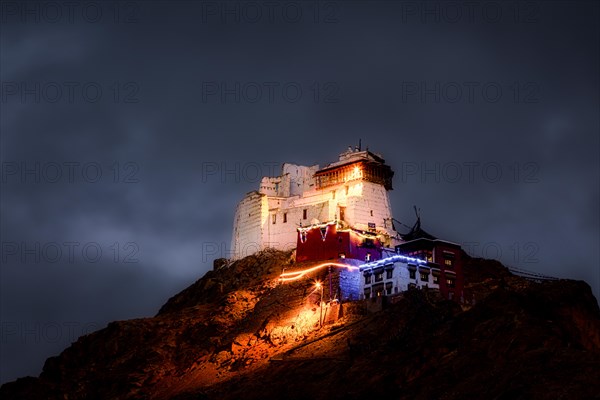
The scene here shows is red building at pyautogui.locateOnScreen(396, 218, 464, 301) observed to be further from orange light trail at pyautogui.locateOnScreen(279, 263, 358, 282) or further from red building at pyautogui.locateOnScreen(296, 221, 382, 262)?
orange light trail at pyautogui.locateOnScreen(279, 263, 358, 282)

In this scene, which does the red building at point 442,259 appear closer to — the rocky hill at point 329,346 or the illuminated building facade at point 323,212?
the rocky hill at point 329,346

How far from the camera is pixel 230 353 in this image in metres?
92.0

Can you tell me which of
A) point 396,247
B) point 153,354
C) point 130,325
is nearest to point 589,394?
point 396,247

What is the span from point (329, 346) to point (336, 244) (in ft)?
67.6

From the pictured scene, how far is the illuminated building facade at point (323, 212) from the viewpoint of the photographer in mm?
→ 101062

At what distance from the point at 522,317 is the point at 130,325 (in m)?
53.6

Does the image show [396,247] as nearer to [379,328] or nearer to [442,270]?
[442,270]

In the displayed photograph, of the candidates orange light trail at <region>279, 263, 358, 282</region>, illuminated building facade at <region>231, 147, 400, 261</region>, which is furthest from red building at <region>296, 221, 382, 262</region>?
orange light trail at <region>279, 263, 358, 282</region>

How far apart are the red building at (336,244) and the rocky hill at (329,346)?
361 centimetres

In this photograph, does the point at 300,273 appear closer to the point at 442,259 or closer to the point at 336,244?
the point at 336,244

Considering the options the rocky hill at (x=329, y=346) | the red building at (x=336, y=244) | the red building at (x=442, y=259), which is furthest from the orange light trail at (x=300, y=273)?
the red building at (x=442, y=259)

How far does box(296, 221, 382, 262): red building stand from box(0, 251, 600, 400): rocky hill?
3.61m

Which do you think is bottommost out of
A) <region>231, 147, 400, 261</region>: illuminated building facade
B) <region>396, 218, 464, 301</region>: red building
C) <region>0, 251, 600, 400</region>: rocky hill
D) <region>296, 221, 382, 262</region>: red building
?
<region>0, 251, 600, 400</region>: rocky hill

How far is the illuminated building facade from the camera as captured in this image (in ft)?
332
